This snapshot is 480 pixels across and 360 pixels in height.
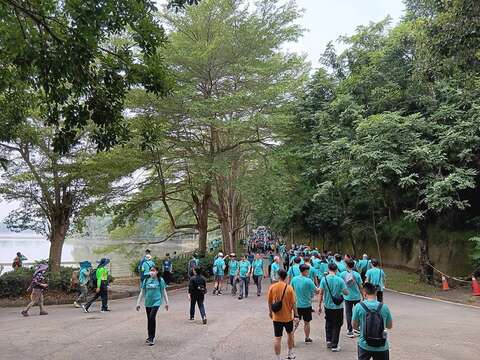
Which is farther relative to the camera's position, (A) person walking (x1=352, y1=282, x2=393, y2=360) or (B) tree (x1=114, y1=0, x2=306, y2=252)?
Answer: (B) tree (x1=114, y1=0, x2=306, y2=252)

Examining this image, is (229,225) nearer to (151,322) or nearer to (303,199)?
(303,199)

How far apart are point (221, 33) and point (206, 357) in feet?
53.1

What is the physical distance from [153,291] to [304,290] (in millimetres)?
2997

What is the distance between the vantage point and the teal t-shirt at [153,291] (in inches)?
346

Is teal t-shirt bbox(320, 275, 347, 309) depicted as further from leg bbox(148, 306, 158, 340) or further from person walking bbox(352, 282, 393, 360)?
leg bbox(148, 306, 158, 340)

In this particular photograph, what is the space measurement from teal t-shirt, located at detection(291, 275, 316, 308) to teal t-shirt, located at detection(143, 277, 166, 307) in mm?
2730

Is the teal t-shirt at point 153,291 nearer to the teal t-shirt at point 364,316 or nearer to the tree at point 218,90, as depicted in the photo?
the teal t-shirt at point 364,316

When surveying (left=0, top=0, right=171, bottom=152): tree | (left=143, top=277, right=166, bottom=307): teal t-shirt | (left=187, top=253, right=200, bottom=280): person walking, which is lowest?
(left=143, top=277, right=166, bottom=307): teal t-shirt

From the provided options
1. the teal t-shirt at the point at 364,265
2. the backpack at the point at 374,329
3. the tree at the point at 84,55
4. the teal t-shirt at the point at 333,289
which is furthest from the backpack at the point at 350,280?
the teal t-shirt at the point at 364,265

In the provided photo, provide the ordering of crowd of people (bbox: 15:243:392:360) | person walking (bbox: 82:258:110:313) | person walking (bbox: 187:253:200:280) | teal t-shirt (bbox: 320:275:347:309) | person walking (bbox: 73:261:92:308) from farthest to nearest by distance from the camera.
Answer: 1. person walking (bbox: 73:261:92:308)
2. person walking (bbox: 82:258:110:313)
3. person walking (bbox: 187:253:200:280)
4. teal t-shirt (bbox: 320:275:347:309)
5. crowd of people (bbox: 15:243:392:360)

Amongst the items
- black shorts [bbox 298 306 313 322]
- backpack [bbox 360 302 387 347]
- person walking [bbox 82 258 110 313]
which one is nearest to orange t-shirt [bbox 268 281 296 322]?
black shorts [bbox 298 306 313 322]

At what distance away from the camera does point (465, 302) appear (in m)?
15.8

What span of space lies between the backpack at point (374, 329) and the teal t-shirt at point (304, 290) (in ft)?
9.66

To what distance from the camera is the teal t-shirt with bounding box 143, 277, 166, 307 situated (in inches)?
346
